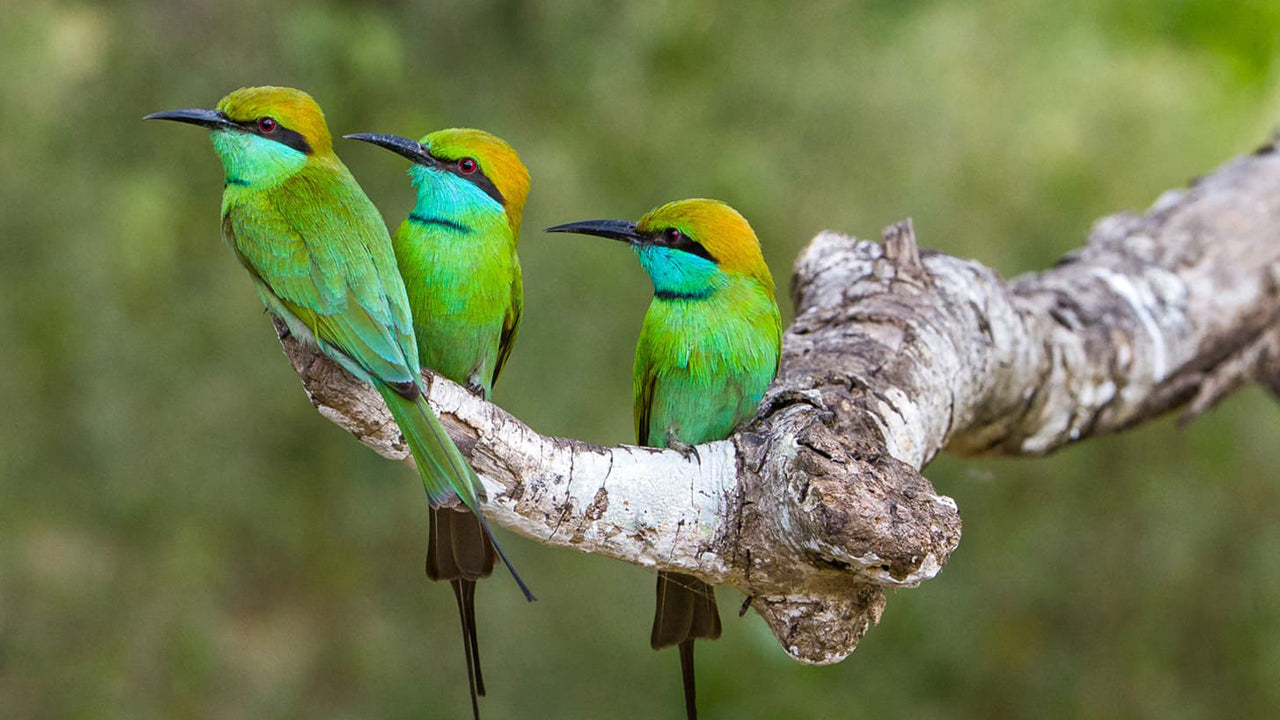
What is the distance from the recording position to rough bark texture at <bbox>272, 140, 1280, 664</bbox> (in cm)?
144

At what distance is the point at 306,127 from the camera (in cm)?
149

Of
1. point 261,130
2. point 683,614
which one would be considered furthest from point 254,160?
point 683,614

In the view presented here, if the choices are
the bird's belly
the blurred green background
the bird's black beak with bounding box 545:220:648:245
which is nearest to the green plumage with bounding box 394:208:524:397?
the bird's black beak with bounding box 545:220:648:245

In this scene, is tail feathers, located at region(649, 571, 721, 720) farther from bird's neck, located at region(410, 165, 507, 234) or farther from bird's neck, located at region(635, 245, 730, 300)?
bird's neck, located at region(410, 165, 507, 234)

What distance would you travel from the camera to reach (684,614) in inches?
70.3

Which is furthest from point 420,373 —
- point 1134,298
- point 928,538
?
point 1134,298

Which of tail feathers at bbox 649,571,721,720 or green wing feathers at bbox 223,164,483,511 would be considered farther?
tail feathers at bbox 649,571,721,720

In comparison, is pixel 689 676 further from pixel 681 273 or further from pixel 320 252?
pixel 320 252

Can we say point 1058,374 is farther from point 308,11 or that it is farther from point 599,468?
point 308,11

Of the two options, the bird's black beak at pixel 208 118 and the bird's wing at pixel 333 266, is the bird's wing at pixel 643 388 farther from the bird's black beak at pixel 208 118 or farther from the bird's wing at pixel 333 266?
the bird's black beak at pixel 208 118

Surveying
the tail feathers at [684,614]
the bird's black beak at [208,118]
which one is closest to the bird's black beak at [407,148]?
the bird's black beak at [208,118]

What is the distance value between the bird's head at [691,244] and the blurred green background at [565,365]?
1.44 meters

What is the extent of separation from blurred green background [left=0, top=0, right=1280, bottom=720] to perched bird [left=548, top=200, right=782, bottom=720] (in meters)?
1.35

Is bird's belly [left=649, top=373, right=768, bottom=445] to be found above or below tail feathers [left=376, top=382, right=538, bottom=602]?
above
